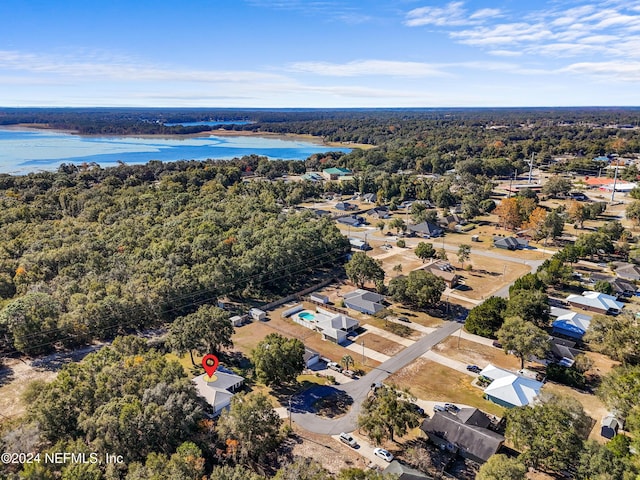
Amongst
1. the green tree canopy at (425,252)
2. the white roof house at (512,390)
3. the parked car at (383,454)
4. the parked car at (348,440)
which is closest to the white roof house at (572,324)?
the white roof house at (512,390)

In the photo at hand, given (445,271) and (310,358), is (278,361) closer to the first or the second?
(310,358)

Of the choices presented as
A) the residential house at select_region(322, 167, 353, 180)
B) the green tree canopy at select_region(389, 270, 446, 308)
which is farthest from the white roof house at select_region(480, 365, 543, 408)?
the residential house at select_region(322, 167, 353, 180)

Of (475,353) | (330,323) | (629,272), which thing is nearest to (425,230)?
(629,272)

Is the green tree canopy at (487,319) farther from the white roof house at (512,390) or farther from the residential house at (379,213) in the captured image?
the residential house at (379,213)

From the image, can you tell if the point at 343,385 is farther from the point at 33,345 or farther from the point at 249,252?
the point at 33,345

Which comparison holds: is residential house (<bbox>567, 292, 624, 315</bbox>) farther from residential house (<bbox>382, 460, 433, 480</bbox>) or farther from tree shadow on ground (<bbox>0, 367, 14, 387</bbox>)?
tree shadow on ground (<bbox>0, 367, 14, 387</bbox>)

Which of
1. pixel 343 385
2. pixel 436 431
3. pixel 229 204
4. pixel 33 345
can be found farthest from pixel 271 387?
pixel 229 204
